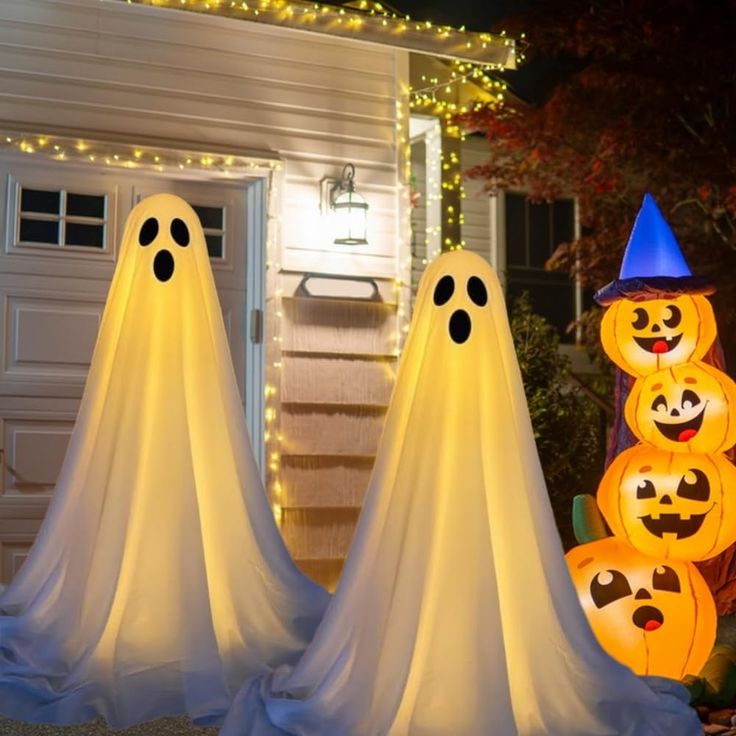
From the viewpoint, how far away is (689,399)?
16.8ft

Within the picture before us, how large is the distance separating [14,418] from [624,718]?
442cm

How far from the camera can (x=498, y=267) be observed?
12.8 metres

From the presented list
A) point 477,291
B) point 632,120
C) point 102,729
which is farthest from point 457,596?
point 632,120

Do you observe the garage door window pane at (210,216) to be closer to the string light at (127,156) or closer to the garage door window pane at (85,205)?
the string light at (127,156)

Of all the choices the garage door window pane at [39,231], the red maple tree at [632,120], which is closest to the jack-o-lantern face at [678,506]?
the garage door window pane at [39,231]

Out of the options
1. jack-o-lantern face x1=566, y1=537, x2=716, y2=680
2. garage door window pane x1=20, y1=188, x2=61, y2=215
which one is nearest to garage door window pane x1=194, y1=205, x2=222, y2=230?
→ garage door window pane x1=20, y1=188, x2=61, y2=215

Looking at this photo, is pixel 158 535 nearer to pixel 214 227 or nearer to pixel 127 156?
pixel 127 156

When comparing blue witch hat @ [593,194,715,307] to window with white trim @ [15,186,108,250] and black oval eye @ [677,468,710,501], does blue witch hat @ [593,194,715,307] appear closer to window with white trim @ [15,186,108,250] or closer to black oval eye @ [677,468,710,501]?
black oval eye @ [677,468,710,501]

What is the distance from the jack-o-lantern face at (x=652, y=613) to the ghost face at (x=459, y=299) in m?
1.68

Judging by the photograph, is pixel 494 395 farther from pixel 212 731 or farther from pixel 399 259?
pixel 399 259

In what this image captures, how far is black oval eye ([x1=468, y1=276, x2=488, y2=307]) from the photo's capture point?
3.96 meters

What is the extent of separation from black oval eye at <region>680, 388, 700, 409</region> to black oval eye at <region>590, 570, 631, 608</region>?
2.54 feet

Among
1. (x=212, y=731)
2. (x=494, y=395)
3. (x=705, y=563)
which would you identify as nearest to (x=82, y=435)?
(x=212, y=731)

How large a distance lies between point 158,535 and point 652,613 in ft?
6.79
